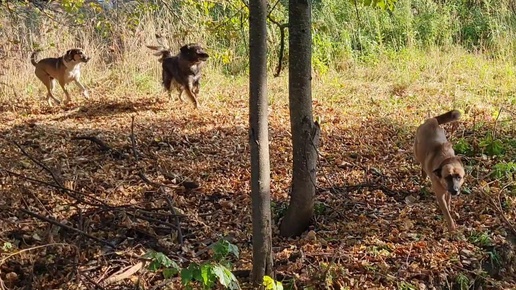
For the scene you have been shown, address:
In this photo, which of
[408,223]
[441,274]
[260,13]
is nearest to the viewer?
[260,13]

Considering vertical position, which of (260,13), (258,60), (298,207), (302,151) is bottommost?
(298,207)

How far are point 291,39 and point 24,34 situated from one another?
27.4ft

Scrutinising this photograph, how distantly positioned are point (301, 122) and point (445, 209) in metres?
1.33

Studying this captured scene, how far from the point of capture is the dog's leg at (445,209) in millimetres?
4004

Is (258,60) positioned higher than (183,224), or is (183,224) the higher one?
(258,60)

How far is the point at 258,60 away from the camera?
282 cm

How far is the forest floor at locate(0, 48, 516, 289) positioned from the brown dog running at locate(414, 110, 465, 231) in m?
0.16

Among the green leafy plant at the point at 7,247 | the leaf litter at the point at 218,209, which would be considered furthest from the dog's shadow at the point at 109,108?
the green leafy plant at the point at 7,247

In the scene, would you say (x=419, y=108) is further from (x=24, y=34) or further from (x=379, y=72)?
(x=24, y=34)

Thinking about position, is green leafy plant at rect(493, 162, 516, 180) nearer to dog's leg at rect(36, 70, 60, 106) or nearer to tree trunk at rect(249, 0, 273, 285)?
tree trunk at rect(249, 0, 273, 285)

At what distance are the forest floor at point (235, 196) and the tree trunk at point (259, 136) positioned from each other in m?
0.35

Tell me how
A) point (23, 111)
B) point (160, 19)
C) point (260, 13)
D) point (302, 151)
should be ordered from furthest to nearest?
point (160, 19)
point (23, 111)
point (302, 151)
point (260, 13)

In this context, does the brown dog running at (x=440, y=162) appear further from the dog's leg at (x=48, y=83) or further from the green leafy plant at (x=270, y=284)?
the dog's leg at (x=48, y=83)

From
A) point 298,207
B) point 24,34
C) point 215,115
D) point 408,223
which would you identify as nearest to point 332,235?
point 298,207
